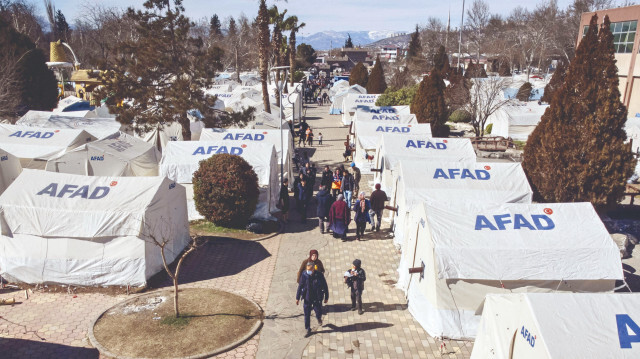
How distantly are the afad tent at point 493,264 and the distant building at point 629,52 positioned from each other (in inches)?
1113

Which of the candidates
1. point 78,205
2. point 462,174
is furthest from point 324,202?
point 78,205

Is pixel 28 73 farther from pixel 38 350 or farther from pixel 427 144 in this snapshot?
pixel 38 350

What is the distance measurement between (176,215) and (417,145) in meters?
10.00

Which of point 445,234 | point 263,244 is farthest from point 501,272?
point 263,244

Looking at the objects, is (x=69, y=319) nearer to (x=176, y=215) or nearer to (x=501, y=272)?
(x=176, y=215)

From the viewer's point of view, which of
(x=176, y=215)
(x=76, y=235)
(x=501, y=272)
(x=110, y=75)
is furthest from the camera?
(x=110, y=75)

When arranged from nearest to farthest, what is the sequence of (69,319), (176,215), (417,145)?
1. (69,319)
2. (176,215)
3. (417,145)

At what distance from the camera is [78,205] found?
11.1m

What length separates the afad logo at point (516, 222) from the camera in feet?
31.6

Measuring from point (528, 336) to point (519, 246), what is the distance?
3.24m

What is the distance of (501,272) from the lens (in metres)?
8.86

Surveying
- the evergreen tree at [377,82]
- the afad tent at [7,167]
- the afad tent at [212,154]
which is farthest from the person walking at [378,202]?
the evergreen tree at [377,82]

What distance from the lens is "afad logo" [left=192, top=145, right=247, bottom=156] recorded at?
16406 millimetres

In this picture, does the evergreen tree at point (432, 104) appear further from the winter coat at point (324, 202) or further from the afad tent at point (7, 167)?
the afad tent at point (7, 167)
